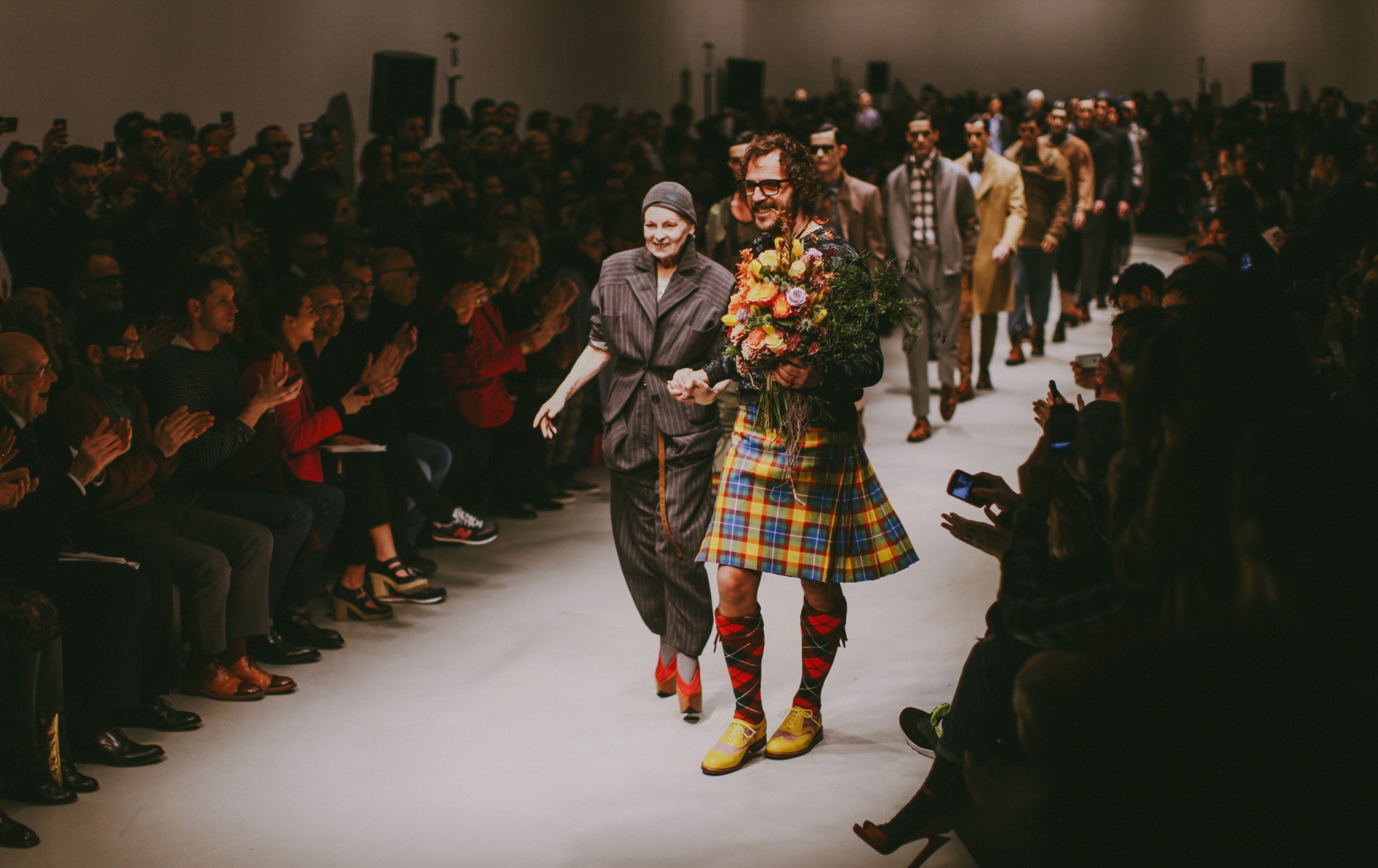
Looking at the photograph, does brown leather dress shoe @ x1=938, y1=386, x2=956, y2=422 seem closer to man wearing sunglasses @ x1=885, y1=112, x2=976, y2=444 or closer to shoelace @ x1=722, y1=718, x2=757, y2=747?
man wearing sunglasses @ x1=885, y1=112, x2=976, y2=444

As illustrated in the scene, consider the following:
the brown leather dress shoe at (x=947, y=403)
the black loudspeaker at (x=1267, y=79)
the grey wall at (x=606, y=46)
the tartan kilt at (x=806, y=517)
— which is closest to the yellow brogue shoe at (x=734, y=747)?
the tartan kilt at (x=806, y=517)

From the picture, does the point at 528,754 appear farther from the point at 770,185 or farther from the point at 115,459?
the point at 770,185

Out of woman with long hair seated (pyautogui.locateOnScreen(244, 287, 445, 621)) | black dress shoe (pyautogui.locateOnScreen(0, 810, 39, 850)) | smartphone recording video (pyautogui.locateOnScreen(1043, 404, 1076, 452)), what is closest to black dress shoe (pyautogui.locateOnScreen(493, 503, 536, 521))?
woman with long hair seated (pyautogui.locateOnScreen(244, 287, 445, 621))

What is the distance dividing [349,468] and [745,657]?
6.35 ft

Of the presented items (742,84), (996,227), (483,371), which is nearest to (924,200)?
(996,227)

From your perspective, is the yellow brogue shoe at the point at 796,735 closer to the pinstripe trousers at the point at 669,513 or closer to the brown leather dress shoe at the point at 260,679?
the pinstripe trousers at the point at 669,513

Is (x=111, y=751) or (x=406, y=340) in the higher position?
(x=406, y=340)

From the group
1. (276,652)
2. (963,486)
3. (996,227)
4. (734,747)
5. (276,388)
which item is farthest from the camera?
(996,227)

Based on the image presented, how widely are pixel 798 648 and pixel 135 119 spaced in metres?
4.80

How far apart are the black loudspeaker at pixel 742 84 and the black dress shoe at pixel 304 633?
14634 mm

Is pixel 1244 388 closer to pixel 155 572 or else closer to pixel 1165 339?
pixel 1165 339

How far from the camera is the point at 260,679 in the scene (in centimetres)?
402

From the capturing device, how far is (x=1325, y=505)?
63.8 inches

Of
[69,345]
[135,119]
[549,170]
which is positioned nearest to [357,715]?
[69,345]
